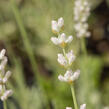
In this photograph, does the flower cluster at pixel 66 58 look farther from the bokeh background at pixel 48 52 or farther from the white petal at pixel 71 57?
the bokeh background at pixel 48 52

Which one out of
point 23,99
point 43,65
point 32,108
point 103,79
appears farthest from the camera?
point 43,65

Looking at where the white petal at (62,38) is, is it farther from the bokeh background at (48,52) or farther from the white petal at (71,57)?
the bokeh background at (48,52)

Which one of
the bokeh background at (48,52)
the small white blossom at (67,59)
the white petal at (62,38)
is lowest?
the bokeh background at (48,52)

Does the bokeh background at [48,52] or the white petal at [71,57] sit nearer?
the white petal at [71,57]

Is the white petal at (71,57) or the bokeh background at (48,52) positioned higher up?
the white petal at (71,57)

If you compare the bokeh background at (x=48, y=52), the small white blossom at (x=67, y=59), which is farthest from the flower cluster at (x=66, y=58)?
the bokeh background at (x=48, y=52)

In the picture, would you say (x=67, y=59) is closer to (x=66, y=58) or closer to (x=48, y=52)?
(x=66, y=58)

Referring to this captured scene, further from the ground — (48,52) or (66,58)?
(66,58)

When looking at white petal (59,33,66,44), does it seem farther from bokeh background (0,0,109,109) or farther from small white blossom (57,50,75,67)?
bokeh background (0,0,109,109)

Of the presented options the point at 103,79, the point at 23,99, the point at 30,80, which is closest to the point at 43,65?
the point at 30,80

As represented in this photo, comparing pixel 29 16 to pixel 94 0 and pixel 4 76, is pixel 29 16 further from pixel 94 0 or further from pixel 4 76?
pixel 4 76

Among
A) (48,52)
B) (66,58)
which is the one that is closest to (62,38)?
(66,58)
